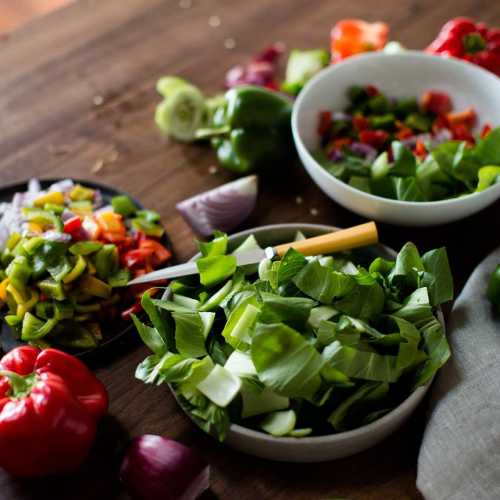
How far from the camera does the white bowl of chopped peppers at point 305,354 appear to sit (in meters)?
0.89

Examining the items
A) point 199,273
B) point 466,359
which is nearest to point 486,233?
point 466,359

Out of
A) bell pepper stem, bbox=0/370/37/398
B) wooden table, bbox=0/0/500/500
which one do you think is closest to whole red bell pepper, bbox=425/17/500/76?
wooden table, bbox=0/0/500/500

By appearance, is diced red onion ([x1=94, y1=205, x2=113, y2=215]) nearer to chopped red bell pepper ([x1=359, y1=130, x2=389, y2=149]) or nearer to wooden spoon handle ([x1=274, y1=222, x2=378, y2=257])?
wooden spoon handle ([x1=274, y1=222, x2=378, y2=257])

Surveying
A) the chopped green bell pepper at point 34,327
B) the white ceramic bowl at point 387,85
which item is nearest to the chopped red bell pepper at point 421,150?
the white ceramic bowl at point 387,85

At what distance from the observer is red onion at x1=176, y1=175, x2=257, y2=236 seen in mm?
1292

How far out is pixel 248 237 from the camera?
1146 mm

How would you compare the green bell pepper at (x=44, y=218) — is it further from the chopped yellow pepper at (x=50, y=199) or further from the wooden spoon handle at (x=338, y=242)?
the wooden spoon handle at (x=338, y=242)

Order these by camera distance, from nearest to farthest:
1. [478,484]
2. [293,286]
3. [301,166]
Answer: [478,484]
[293,286]
[301,166]

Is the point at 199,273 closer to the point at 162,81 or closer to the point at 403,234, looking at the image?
the point at 403,234

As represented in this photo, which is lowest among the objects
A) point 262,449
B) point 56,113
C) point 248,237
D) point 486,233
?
point 486,233

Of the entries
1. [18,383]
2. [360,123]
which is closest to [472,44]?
[360,123]

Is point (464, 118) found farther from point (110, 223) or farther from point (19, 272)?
point (19, 272)

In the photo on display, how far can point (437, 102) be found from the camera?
1.45 meters

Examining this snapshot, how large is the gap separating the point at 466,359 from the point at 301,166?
60cm
